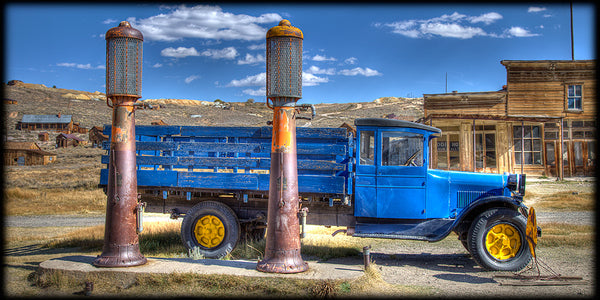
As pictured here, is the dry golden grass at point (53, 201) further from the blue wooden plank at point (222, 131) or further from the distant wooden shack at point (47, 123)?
the distant wooden shack at point (47, 123)

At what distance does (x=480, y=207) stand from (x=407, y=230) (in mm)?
1203

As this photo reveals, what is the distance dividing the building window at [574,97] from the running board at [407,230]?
17912 mm

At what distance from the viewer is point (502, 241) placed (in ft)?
24.7

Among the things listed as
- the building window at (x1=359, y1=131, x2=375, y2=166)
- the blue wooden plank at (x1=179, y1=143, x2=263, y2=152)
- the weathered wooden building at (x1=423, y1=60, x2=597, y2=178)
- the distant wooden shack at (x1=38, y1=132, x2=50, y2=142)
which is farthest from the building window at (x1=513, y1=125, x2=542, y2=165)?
the distant wooden shack at (x1=38, y1=132, x2=50, y2=142)

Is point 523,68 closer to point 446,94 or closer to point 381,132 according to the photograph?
point 446,94

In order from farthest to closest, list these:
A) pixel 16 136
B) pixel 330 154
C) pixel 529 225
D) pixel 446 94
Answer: pixel 16 136, pixel 446 94, pixel 330 154, pixel 529 225

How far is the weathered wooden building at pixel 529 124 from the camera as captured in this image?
844 inches

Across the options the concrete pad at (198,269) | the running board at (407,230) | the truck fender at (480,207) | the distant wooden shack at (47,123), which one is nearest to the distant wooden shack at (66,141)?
the distant wooden shack at (47,123)

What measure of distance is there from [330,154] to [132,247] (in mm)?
3240

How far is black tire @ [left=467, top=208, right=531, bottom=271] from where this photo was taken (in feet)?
24.1

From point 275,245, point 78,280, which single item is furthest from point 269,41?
point 78,280

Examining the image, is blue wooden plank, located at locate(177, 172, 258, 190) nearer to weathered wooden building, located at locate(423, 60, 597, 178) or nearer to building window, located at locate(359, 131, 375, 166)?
building window, located at locate(359, 131, 375, 166)

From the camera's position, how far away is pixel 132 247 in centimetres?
682

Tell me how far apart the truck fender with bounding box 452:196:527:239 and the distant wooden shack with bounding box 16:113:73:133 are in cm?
4532
